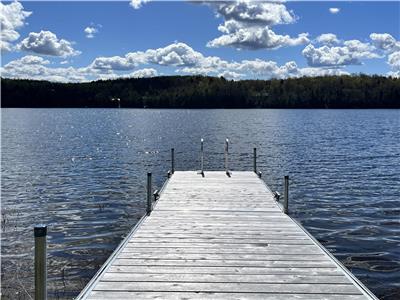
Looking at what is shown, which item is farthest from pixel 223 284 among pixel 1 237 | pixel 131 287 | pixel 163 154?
pixel 163 154

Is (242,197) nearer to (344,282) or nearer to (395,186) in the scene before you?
(344,282)

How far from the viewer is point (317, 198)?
62.4ft

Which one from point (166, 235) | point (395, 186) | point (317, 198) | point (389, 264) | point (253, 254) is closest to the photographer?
point (253, 254)

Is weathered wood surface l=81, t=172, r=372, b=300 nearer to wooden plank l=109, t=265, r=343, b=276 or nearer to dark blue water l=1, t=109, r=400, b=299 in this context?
wooden plank l=109, t=265, r=343, b=276

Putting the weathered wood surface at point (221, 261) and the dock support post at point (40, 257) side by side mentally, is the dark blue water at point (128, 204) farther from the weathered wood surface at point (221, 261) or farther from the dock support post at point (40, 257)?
the dock support post at point (40, 257)

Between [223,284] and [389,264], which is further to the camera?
[389,264]

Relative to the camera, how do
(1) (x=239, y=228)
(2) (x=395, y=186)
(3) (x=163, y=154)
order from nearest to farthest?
1. (1) (x=239, y=228)
2. (2) (x=395, y=186)
3. (3) (x=163, y=154)

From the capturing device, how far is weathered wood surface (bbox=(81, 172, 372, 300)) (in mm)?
6430

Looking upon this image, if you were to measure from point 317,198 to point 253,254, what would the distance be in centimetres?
1152

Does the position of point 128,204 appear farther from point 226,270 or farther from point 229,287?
point 229,287

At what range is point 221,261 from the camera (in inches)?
305

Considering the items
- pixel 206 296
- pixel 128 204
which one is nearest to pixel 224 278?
pixel 206 296

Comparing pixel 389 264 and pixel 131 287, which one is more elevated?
pixel 131 287

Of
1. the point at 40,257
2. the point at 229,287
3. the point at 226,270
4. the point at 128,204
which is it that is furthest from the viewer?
the point at 128,204
